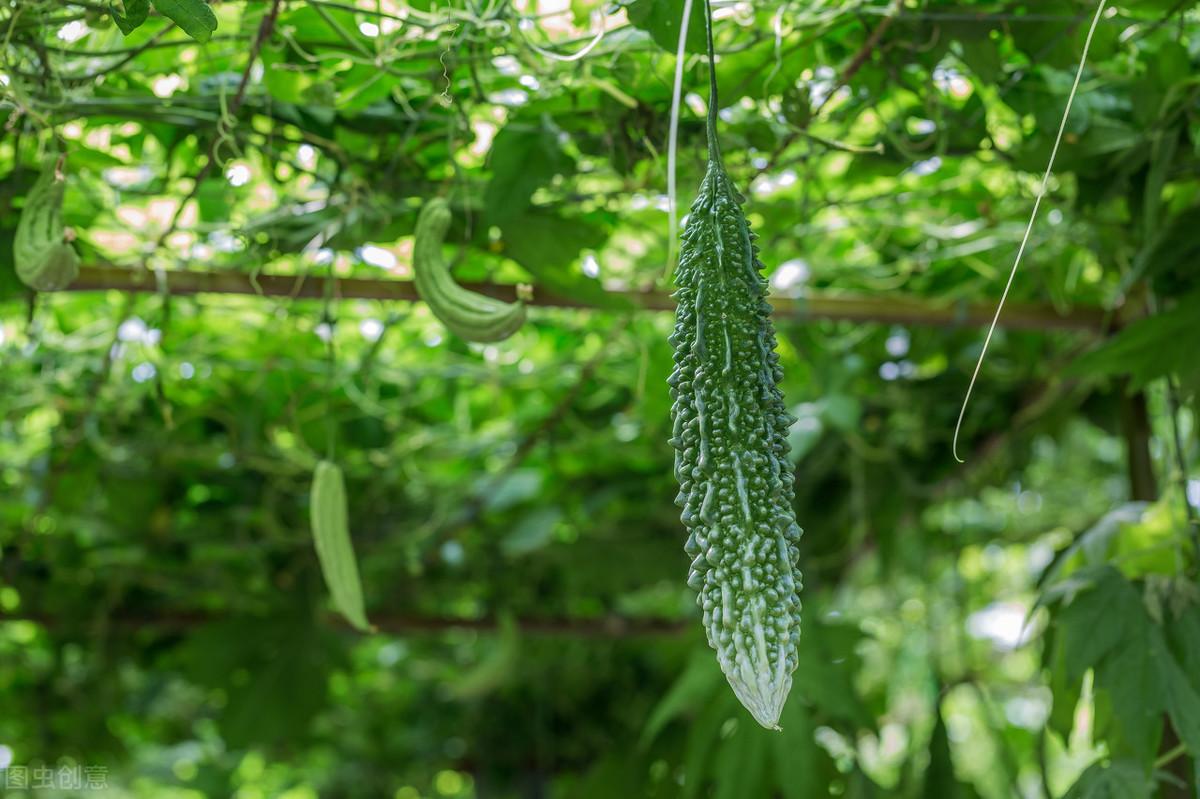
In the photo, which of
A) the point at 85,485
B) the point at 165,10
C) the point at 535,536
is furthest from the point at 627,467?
the point at 165,10

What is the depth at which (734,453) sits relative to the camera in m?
1.05

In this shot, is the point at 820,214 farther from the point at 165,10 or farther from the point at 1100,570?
the point at 165,10

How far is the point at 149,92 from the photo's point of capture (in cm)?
188

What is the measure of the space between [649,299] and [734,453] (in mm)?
1246

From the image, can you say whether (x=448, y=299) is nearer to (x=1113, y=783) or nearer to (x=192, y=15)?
(x=192, y=15)

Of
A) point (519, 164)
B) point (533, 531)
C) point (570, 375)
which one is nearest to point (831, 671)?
point (570, 375)

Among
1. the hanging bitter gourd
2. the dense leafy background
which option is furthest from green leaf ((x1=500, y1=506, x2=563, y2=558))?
the hanging bitter gourd

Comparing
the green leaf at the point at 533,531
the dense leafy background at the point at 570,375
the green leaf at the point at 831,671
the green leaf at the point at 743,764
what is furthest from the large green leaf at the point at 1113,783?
the green leaf at the point at 533,531

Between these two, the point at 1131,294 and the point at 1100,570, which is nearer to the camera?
the point at 1100,570

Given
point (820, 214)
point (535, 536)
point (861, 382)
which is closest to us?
point (820, 214)

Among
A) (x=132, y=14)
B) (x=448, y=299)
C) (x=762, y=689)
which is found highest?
(x=132, y=14)

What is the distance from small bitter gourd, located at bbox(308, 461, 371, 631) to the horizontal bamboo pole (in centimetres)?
34

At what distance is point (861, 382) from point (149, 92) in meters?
1.83

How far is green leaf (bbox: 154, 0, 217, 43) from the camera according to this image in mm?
1266
